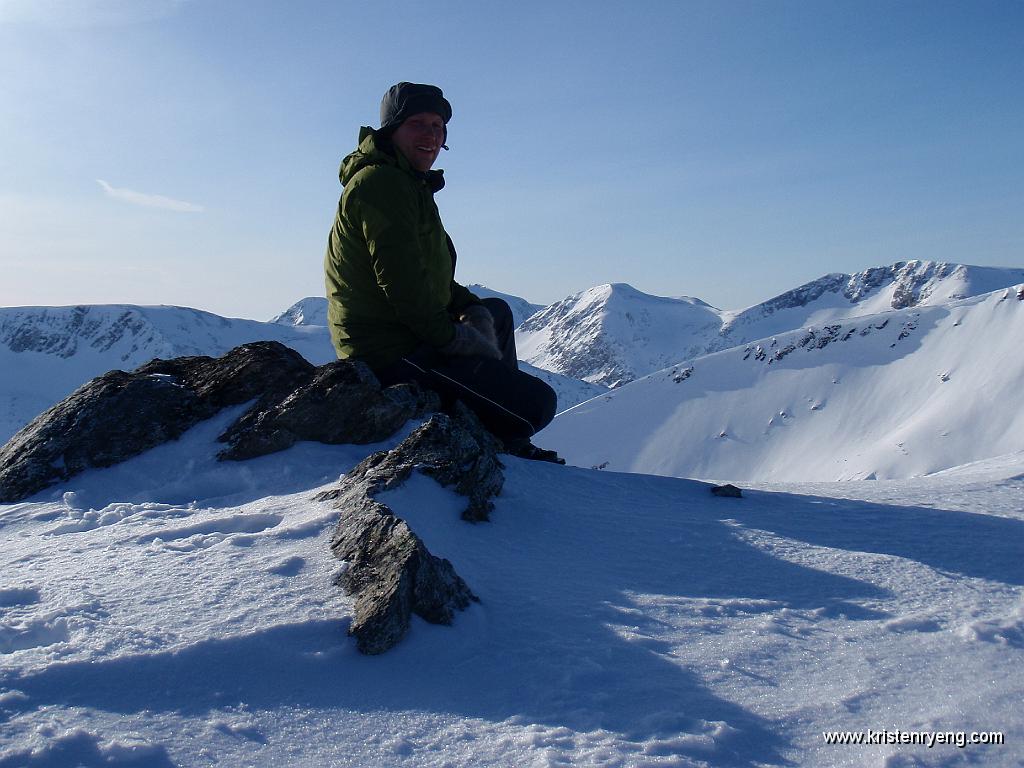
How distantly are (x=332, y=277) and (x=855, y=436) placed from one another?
81987mm

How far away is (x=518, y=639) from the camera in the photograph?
324cm

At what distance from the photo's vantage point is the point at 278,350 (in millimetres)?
6684

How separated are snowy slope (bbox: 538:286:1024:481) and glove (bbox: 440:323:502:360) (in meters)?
64.6

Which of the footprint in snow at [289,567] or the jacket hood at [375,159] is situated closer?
the footprint in snow at [289,567]

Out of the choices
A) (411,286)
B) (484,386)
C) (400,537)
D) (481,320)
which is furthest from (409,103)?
(400,537)

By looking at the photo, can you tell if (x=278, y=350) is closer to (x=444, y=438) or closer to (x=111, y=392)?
(x=111, y=392)

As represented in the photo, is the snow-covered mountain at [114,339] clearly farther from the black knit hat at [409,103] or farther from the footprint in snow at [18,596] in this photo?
the footprint in snow at [18,596]

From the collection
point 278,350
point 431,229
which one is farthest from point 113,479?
point 431,229

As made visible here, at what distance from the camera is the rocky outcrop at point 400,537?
3.18m

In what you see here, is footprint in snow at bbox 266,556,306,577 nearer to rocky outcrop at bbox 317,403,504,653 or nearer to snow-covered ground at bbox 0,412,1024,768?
snow-covered ground at bbox 0,412,1024,768

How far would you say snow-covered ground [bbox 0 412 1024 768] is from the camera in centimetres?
249

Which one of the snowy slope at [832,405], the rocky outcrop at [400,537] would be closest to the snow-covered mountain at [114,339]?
the snowy slope at [832,405]

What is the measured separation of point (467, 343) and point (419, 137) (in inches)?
65.5

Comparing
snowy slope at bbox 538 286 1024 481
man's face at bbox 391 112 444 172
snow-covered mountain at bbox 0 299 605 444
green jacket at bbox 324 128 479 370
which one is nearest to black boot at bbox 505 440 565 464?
green jacket at bbox 324 128 479 370
